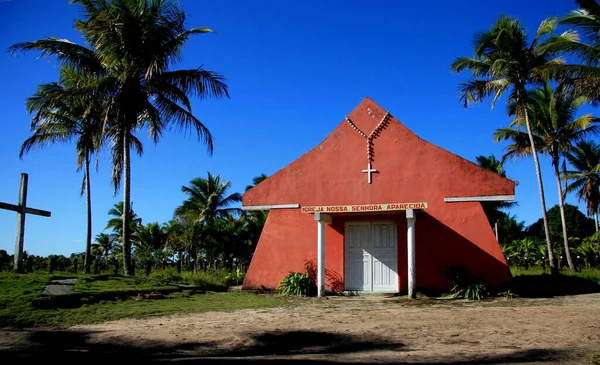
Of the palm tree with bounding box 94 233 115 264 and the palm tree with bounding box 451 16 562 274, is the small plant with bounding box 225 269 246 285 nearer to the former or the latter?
the palm tree with bounding box 451 16 562 274

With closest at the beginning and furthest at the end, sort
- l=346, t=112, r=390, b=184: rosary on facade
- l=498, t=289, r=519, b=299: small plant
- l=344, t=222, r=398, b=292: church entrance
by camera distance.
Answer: l=498, t=289, r=519, b=299: small plant → l=344, t=222, r=398, b=292: church entrance → l=346, t=112, r=390, b=184: rosary on facade

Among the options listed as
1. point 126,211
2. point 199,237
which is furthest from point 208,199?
point 126,211

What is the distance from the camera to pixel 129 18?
1598cm

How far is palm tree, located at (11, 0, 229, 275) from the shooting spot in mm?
15938

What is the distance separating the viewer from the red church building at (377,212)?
13.6 m

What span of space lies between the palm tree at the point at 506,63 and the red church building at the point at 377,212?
6619mm

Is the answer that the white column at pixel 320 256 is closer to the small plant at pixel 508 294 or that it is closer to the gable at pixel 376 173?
the gable at pixel 376 173

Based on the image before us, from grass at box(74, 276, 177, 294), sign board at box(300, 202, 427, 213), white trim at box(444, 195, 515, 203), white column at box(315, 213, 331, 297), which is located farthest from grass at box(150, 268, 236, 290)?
white trim at box(444, 195, 515, 203)

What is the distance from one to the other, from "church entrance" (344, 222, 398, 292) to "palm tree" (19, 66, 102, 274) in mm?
9805

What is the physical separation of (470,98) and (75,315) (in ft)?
54.5

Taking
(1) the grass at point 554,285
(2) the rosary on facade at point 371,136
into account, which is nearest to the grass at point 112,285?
(2) the rosary on facade at point 371,136

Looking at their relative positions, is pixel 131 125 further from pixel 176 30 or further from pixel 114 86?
pixel 176 30

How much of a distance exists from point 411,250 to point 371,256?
1.68 m

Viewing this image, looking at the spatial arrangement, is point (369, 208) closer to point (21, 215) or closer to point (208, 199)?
point (21, 215)
